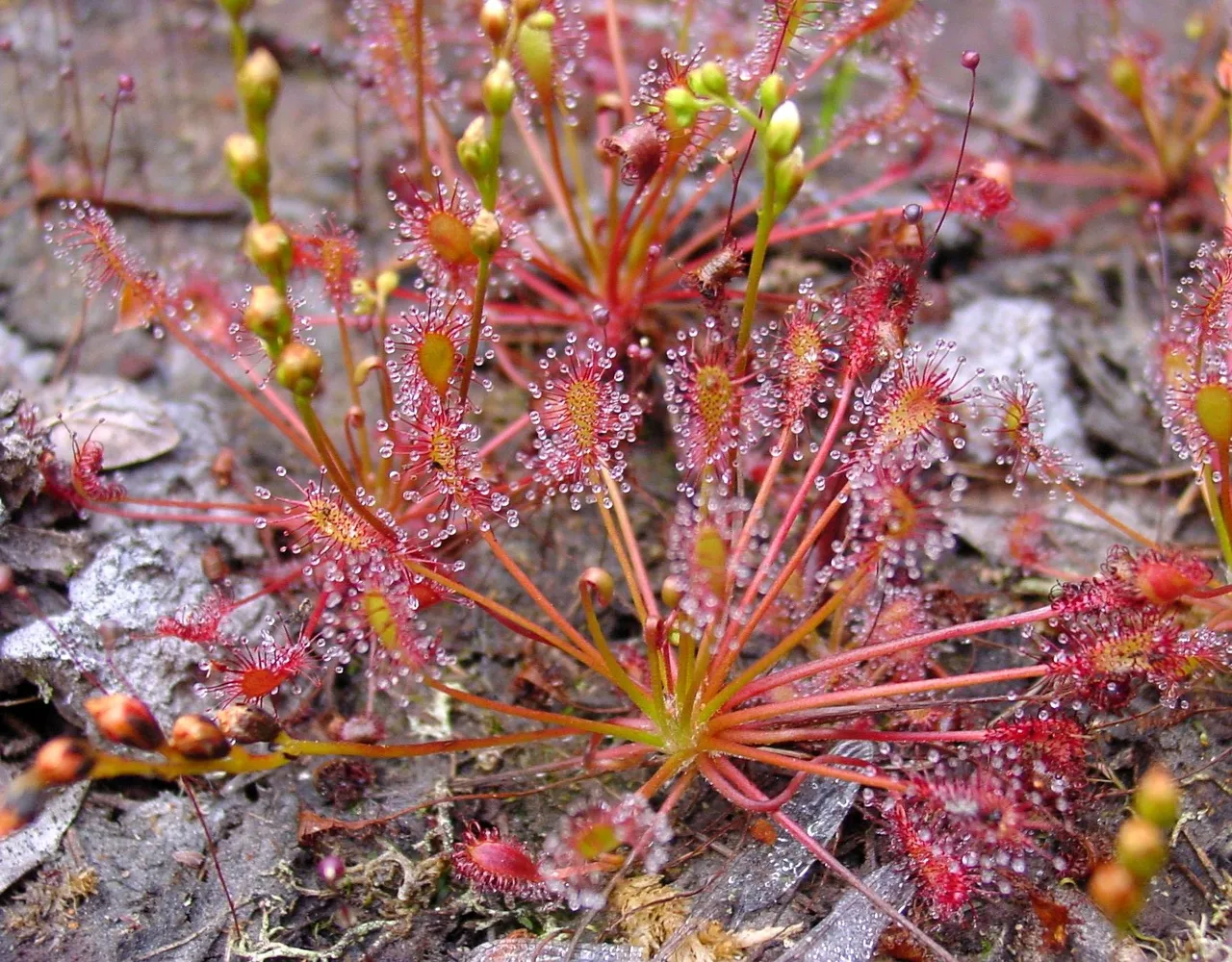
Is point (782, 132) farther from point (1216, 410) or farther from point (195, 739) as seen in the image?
point (195, 739)

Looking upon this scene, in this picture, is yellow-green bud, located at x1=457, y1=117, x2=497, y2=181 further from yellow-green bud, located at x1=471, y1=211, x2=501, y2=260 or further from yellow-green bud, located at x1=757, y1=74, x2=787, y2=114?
yellow-green bud, located at x1=757, y1=74, x2=787, y2=114

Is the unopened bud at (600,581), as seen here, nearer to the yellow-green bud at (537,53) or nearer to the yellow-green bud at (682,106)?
the yellow-green bud at (682,106)

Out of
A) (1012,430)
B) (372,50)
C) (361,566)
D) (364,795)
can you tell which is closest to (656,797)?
(364,795)

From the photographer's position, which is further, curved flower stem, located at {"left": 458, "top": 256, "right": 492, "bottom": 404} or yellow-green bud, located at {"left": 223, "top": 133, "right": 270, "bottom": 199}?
curved flower stem, located at {"left": 458, "top": 256, "right": 492, "bottom": 404}

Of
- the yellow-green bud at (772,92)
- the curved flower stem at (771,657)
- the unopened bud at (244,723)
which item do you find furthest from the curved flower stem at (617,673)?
the yellow-green bud at (772,92)

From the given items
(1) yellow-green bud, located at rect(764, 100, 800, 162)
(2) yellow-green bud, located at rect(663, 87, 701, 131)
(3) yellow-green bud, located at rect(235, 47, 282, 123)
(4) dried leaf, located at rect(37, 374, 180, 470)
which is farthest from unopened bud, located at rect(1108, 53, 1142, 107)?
(4) dried leaf, located at rect(37, 374, 180, 470)

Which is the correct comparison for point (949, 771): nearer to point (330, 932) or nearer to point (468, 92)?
point (330, 932)

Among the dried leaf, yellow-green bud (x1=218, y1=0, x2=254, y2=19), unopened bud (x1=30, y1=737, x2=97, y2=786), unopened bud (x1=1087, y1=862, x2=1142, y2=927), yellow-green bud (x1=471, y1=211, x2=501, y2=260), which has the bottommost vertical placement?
unopened bud (x1=1087, y1=862, x2=1142, y2=927)
